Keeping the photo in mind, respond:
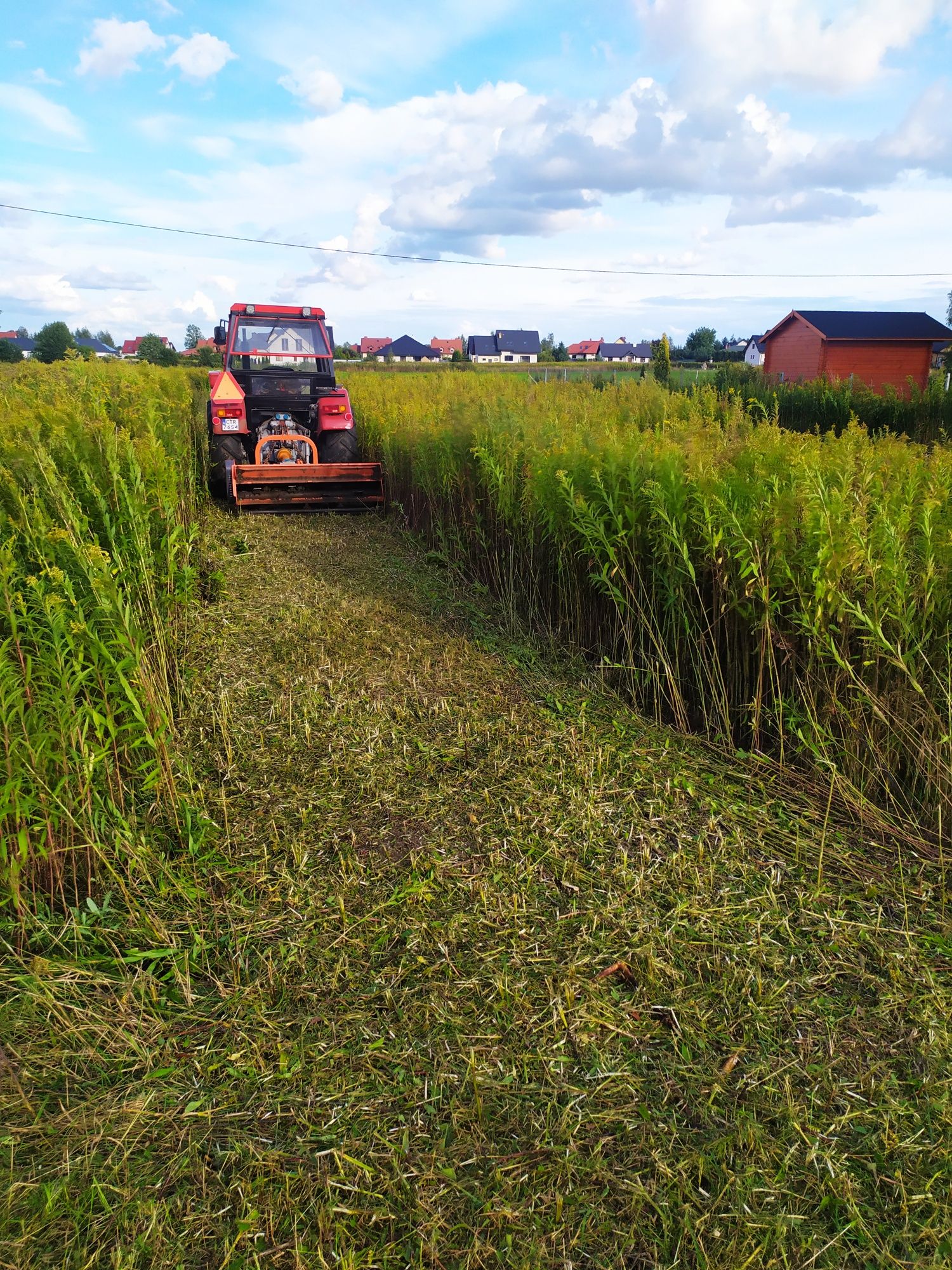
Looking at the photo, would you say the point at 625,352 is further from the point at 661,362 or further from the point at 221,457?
the point at 221,457

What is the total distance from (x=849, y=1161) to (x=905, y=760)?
187cm

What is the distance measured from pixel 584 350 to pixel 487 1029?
352ft

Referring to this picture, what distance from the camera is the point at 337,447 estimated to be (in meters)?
9.16

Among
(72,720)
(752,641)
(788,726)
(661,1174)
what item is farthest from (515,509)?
(661,1174)

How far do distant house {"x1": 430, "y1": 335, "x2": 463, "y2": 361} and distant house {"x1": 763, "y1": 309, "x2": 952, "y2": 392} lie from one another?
64.2m

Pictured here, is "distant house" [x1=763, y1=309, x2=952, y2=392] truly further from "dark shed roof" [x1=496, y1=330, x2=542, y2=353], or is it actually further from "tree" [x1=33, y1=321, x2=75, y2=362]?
"dark shed roof" [x1=496, y1=330, x2=542, y2=353]

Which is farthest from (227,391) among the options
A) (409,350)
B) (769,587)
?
(409,350)

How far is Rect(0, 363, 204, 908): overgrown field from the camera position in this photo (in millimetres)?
2590

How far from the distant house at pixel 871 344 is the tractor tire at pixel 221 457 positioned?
972 inches

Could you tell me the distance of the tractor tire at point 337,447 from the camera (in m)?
9.16

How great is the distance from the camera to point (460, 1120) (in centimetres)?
193

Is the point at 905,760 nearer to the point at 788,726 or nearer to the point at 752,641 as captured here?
the point at 788,726

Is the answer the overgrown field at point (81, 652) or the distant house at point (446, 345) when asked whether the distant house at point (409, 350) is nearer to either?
the distant house at point (446, 345)

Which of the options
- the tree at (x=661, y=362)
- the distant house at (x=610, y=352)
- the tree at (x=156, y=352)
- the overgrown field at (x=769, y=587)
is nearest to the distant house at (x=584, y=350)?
the distant house at (x=610, y=352)
